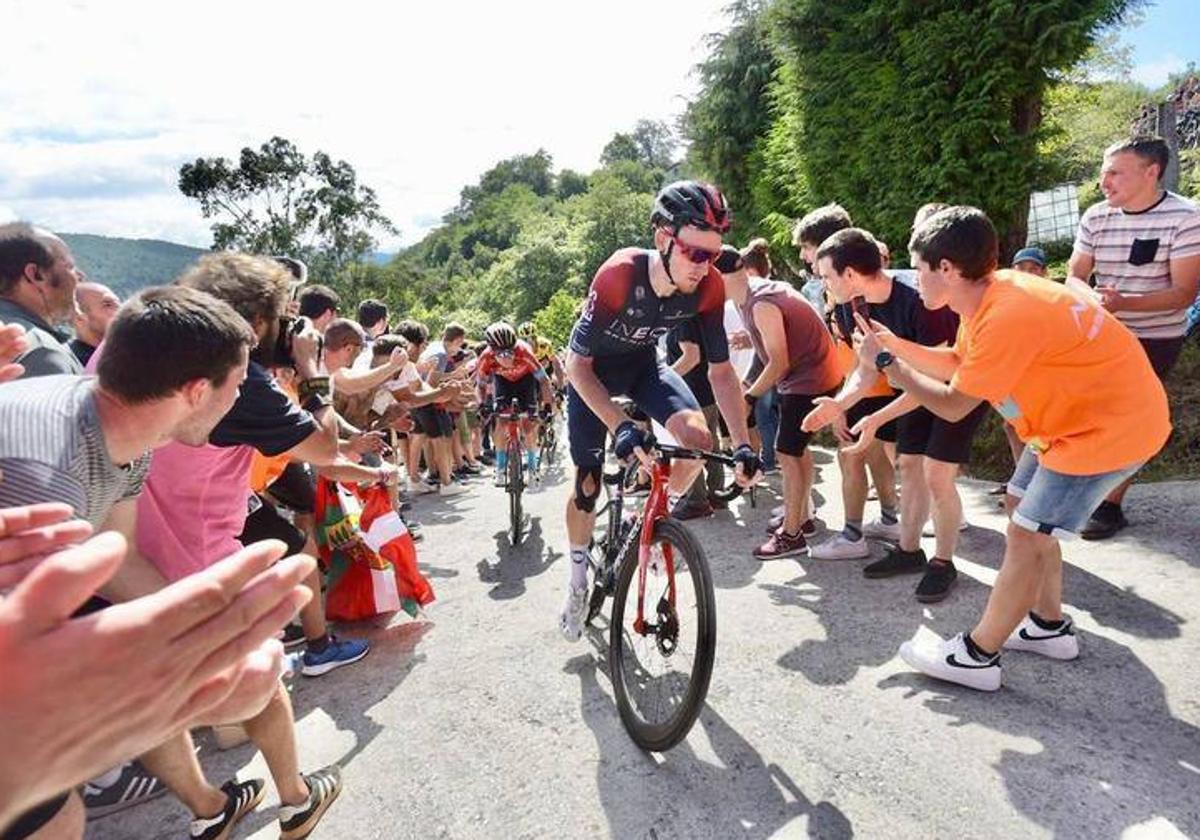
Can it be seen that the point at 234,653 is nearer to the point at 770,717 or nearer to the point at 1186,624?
the point at 770,717

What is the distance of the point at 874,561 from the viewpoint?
15.4 feet

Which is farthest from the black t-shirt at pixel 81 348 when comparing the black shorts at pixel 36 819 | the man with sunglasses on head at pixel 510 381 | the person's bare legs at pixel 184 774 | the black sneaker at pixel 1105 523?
the black sneaker at pixel 1105 523

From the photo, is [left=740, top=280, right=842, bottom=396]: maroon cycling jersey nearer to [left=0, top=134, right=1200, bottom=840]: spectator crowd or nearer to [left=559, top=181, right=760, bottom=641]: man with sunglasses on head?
[left=0, top=134, right=1200, bottom=840]: spectator crowd

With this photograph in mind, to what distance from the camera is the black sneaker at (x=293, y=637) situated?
13.8 feet

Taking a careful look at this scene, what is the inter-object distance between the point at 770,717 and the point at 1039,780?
3.36ft

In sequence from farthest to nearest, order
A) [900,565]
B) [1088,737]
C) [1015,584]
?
1. [900,565]
2. [1015,584]
3. [1088,737]

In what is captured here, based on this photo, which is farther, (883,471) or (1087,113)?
(1087,113)

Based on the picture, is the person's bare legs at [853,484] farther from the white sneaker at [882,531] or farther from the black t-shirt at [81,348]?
the black t-shirt at [81,348]

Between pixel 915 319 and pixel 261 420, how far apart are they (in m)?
3.69

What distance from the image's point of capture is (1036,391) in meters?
2.74

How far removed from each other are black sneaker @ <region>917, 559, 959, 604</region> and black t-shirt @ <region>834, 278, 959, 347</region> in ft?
4.51

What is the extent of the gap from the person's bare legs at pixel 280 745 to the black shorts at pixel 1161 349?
17.7 feet

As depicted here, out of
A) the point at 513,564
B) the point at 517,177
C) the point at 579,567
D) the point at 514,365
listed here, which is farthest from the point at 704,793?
the point at 517,177

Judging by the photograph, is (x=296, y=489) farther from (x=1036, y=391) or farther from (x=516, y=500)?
(x=1036, y=391)
